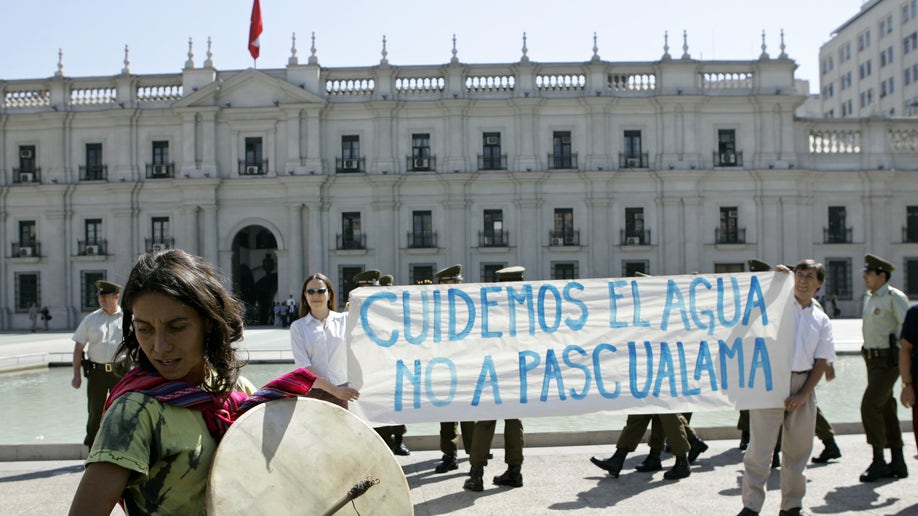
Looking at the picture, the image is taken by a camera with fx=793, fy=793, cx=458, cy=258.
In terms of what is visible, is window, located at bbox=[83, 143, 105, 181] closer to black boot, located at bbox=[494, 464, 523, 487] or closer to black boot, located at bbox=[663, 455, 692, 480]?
black boot, located at bbox=[494, 464, 523, 487]

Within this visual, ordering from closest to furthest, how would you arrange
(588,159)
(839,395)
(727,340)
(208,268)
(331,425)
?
(208,268), (331,425), (727,340), (839,395), (588,159)

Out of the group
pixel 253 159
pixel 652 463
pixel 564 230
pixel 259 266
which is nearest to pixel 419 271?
pixel 564 230

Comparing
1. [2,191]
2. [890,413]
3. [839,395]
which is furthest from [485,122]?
[890,413]

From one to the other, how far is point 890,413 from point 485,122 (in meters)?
30.3

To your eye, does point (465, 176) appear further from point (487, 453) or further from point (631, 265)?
point (487, 453)

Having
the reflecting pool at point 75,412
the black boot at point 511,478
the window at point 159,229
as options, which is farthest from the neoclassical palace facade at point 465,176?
the black boot at point 511,478

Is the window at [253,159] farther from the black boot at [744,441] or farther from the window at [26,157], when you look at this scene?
the black boot at [744,441]

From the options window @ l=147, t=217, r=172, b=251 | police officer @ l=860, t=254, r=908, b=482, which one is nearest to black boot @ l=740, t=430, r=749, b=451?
police officer @ l=860, t=254, r=908, b=482

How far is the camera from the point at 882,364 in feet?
23.5

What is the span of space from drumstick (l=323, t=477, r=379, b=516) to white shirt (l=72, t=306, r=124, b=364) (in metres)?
6.32

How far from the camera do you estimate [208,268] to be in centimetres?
222

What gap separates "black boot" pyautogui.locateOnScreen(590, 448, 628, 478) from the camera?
705 cm

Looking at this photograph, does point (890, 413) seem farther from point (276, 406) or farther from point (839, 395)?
point (276, 406)

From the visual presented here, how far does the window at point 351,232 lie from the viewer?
118ft
